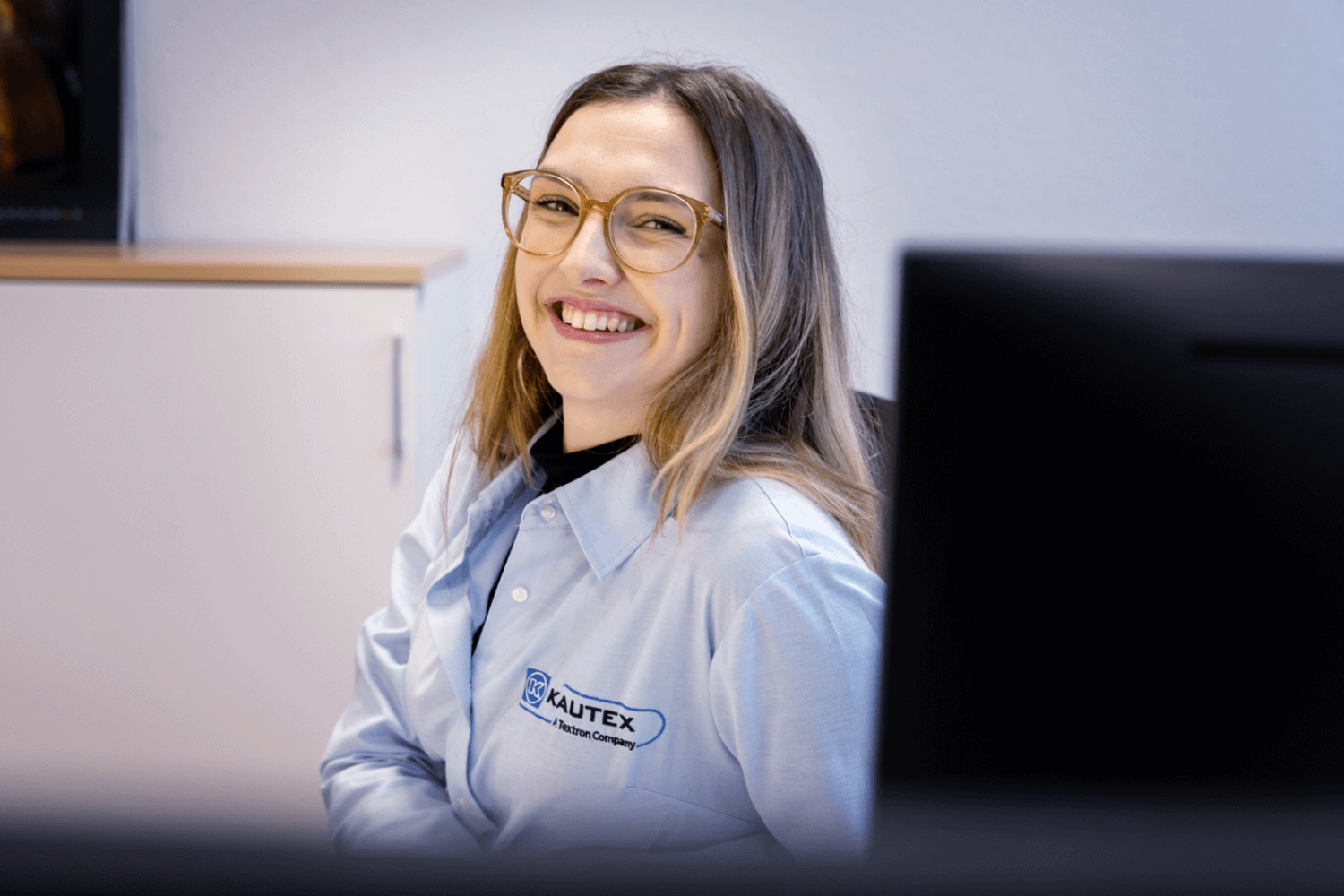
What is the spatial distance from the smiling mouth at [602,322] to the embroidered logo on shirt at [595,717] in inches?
13.4

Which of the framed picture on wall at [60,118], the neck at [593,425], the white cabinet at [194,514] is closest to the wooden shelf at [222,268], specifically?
the white cabinet at [194,514]

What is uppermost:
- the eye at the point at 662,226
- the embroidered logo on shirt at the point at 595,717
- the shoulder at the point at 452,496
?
the eye at the point at 662,226

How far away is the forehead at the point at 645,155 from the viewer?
103cm

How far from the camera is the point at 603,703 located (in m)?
0.94

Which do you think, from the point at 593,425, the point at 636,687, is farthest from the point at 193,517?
the point at 636,687

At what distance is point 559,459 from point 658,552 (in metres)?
0.26

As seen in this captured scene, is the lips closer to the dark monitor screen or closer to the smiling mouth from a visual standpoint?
the smiling mouth

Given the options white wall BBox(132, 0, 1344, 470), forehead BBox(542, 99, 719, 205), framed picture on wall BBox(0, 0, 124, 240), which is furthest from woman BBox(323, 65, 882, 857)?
framed picture on wall BBox(0, 0, 124, 240)

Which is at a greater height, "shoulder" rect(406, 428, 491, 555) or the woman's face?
the woman's face

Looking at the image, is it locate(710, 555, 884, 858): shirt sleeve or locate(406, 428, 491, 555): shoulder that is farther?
locate(406, 428, 491, 555): shoulder

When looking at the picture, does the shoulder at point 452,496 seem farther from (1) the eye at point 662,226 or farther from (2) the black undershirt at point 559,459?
(1) the eye at point 662,226

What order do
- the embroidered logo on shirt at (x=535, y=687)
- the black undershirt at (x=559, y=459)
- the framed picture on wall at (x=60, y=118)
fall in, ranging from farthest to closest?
the framed picture on wall at (x=60, y=118)
the black undershirt at (x=559, y=459)
the embroidered logo on shirt at (x=535, y=687)

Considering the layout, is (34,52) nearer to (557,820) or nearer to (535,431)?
(535,431)

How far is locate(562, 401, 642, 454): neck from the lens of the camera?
1.14m
